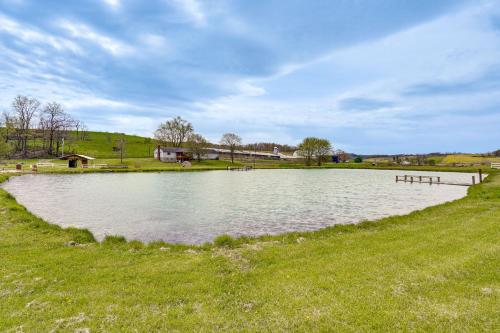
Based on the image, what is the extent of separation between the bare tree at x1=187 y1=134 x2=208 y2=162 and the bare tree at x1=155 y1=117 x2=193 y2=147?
312 inches

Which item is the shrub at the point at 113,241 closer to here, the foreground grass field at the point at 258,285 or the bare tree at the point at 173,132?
the foreground grass field at the point at 258,285

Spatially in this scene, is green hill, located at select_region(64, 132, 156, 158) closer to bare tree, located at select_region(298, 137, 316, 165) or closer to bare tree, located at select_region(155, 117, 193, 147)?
bare tree, located at select_region(155, 117, 193, 147)

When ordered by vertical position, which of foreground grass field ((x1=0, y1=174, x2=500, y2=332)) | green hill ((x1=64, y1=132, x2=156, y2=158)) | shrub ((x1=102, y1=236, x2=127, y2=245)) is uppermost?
green hill ((x1=64, y1=132, x2=156, y2=158))

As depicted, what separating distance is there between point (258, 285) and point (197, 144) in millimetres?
112798

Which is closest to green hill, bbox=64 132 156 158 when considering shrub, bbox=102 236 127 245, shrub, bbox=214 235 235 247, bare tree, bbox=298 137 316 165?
bare tree, bbox=298 137 316 165

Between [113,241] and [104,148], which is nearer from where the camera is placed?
[113,241]

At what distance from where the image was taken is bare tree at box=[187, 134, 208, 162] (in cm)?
11734

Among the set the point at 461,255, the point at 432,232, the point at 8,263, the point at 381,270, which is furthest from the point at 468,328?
the point at 8,263

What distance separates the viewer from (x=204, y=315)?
6215 mm

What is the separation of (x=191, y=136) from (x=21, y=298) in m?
122

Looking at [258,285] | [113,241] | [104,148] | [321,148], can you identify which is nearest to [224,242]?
[113,241]

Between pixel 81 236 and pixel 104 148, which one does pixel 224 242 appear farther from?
pixel 104 148

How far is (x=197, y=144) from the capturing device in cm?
11769

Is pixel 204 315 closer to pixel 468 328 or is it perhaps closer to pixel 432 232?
pixel 468 328
